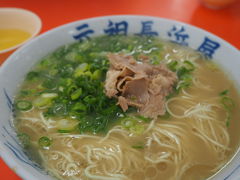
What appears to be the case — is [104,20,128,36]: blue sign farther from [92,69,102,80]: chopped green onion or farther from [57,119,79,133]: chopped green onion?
[57,119,79,133]: chopped green onion

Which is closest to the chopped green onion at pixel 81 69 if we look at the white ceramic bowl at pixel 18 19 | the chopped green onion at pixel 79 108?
the chopped green onion at pixel 79 108

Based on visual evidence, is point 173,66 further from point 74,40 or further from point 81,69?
point 74,40

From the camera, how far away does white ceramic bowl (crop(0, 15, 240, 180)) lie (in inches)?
55.9

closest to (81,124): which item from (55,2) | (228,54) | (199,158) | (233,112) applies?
(199,158)

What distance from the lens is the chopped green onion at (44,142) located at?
1.66 meters

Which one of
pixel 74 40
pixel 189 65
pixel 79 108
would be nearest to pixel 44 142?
pixel 79 108

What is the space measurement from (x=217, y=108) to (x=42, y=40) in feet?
4.94

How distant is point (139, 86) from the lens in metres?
1.86

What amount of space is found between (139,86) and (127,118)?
243 millimetres

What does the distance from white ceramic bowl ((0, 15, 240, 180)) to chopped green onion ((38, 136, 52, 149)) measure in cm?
14

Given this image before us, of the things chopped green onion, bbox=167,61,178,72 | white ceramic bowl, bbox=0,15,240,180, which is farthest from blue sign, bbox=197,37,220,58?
chopped green onion, bbox=167,61,178,72

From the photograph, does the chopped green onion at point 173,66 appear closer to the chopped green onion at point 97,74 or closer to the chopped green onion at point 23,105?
the chopped green onion at point 97,74

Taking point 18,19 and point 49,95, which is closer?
point 49,95

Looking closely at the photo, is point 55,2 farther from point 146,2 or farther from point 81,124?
point 81,124
